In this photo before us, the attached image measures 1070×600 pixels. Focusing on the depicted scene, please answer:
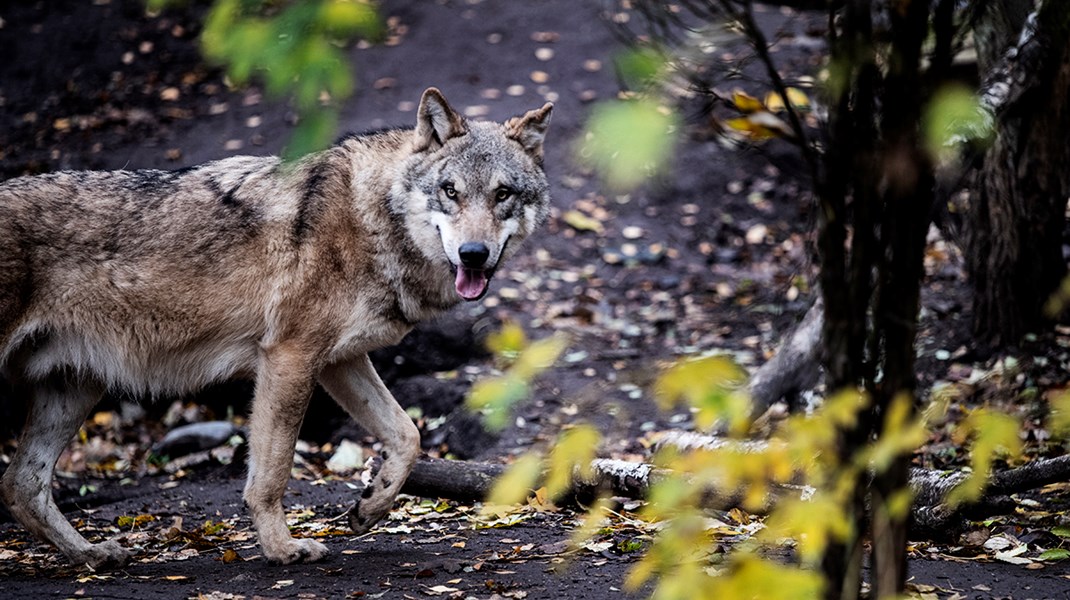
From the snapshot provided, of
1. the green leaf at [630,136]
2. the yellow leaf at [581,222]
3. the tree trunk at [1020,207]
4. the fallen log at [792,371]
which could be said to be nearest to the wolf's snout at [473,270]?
the fallen log at [792,371]

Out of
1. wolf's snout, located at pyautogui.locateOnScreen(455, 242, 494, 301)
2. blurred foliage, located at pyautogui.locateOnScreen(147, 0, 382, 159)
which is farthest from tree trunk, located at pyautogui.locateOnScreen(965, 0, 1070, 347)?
blurred foliage, located at pyautogui.locateOnScreen(147, 0, 382, 159)

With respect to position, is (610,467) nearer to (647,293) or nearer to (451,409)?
(451,409)

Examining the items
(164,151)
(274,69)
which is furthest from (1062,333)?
(164,151)

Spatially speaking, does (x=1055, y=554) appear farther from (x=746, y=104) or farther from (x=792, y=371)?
(x=746, y=104)

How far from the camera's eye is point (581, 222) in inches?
436

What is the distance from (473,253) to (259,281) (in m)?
1.04

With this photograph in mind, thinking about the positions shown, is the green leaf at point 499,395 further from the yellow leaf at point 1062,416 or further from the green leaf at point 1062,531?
the green leaf at point 1062,531

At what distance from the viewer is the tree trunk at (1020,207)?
22.2ft

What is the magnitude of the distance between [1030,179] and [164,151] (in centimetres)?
929

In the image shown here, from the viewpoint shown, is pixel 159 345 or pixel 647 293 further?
pixel 647 293

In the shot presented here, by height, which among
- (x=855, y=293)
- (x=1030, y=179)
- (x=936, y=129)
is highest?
(x=936, y=129)

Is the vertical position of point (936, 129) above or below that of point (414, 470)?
above

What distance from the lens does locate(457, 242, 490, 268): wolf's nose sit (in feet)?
15.6

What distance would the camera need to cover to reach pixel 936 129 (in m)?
2.21
